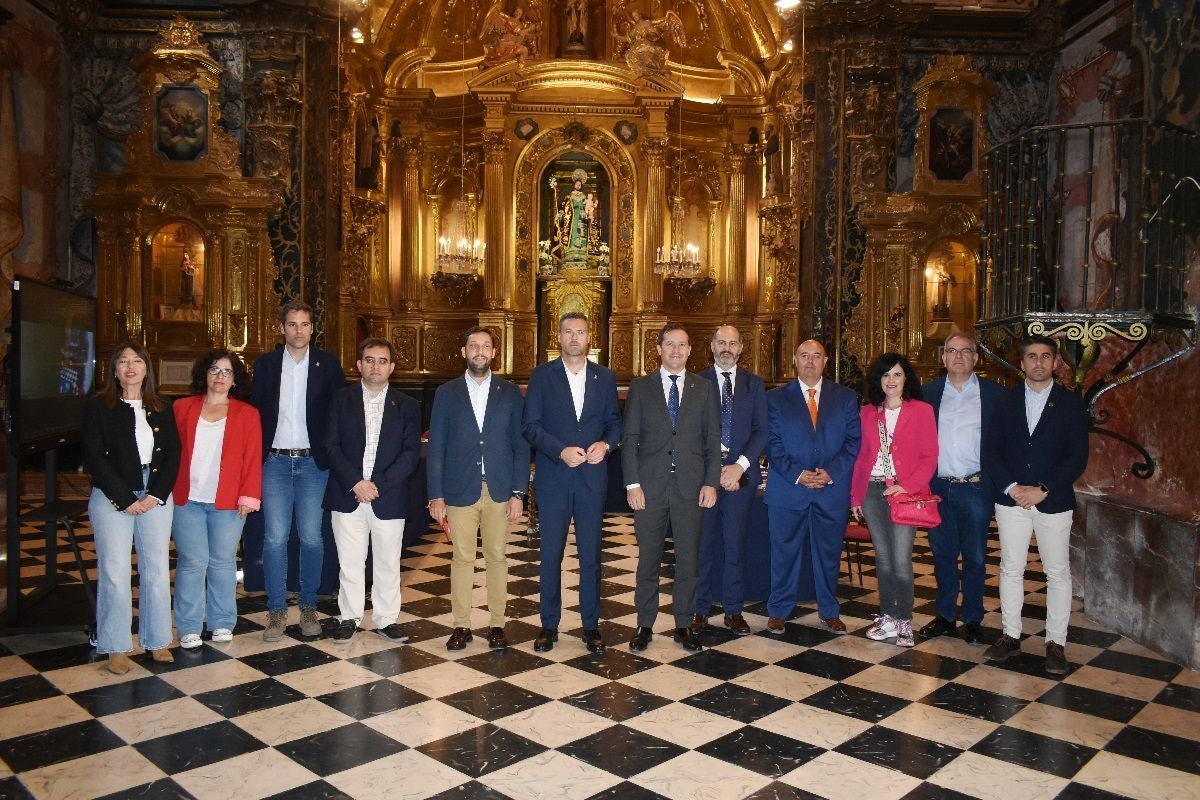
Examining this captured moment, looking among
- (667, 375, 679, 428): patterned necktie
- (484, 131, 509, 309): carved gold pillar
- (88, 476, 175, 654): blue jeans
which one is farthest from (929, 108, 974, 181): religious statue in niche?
(88, 476, 175, 654): blue jeans

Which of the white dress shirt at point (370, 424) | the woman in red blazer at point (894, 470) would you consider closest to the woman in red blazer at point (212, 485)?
the white dress shirt at point (370, 424)

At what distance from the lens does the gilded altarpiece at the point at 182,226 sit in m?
11.5

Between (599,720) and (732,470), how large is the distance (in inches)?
63.6

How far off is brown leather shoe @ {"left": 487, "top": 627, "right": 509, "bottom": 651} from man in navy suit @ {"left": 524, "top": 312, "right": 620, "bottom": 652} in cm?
16

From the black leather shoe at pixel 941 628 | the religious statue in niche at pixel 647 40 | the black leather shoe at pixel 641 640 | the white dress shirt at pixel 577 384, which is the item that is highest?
the religious statue in niche at pixel 647 40

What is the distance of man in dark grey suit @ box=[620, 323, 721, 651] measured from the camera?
14.9ft

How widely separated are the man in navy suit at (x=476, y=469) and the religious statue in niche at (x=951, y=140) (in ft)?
29.7

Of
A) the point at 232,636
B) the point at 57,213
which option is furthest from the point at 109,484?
the point at 57,213

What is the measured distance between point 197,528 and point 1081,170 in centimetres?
1088

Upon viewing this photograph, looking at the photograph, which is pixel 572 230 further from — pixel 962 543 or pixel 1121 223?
pixel 962 543

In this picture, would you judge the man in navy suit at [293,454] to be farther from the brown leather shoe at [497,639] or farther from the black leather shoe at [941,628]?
the black leather shoe at [941,628]

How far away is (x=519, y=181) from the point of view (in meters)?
15.1

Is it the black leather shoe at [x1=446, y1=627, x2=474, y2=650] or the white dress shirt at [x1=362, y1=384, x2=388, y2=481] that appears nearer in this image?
the black leather shoe at [x1=446, y1=627, x2=474, y2=650]

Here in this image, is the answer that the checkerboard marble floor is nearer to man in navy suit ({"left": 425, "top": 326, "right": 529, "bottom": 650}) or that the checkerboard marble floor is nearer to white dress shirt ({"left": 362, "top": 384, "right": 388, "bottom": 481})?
man in navy suit ({"left": 425, "top": 326, "right": 529, "bottom": 650})
